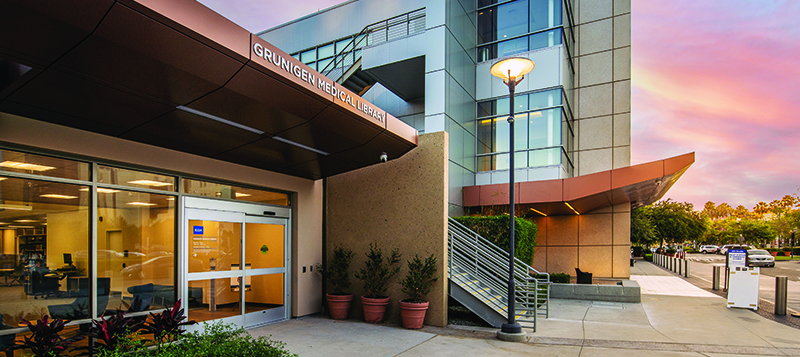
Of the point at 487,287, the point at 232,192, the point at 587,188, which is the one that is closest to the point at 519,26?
the point at 587,188

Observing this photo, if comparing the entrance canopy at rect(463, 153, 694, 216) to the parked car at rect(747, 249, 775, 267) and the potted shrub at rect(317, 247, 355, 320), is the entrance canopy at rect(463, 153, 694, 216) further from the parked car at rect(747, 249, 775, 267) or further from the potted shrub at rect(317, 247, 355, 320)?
the parked car at rect(747, 249, 775, 267)

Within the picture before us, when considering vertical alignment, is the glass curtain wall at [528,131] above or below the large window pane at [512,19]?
below

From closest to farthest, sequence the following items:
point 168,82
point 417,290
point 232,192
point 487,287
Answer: point 168,82 → point 232,192 → point 417,290 → point 487,287

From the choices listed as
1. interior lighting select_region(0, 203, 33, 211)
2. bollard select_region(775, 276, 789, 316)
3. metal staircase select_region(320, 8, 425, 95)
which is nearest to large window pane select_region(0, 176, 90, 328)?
interior lighting select_region(0, 203, 33, 211)

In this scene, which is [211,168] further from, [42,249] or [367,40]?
[367,40]

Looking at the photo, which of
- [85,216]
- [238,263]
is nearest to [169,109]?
[85,216]

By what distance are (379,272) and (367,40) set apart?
38.0 feet

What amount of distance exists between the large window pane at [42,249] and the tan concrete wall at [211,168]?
1.99 feet

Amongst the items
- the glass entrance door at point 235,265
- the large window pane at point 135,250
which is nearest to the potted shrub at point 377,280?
the glass entrance door at point 235,265

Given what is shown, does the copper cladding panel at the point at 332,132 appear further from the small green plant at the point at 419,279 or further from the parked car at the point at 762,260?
the parked car at the point at 762,260

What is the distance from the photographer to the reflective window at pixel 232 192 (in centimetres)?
856

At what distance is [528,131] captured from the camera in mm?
18531

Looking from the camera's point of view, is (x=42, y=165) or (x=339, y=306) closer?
(x=42, y=165)

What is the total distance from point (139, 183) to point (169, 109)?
2458 millimetres
